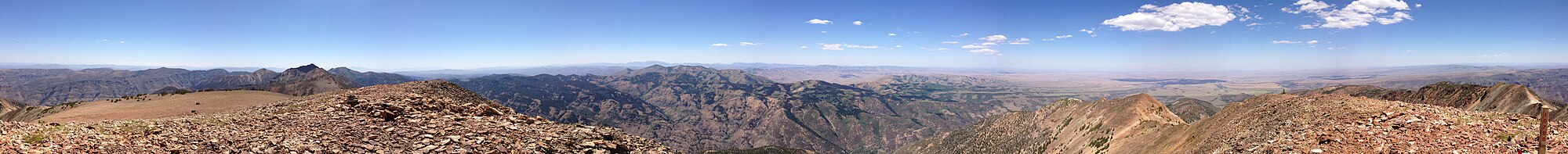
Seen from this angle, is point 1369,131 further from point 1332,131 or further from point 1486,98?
point 1486,98

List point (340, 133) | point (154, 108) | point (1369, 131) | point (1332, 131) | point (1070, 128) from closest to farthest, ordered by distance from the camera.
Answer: point (340, 133) → point (1369, 131) → point (1332, 131) → point (154, 108) → point (1070, 128)

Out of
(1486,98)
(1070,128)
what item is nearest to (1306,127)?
(1070,128)

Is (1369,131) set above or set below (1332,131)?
above

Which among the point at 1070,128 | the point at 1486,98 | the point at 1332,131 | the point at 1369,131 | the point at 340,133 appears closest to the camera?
the point at 340,133

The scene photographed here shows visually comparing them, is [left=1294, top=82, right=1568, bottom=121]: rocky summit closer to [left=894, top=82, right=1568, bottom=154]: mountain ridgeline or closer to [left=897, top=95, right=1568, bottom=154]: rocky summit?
[left=894, top=82, right=1568, bottom=154]: mountain ridgeline

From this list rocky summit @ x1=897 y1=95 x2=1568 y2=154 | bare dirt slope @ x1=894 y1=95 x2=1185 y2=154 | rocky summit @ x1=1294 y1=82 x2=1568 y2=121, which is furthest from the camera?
rocky summit @ x1=1294 y1=82 x2=1568 y2=121

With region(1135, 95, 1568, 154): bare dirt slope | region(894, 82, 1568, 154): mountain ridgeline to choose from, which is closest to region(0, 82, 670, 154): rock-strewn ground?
region(1135, 95, 1568, 154): bare dirt slope

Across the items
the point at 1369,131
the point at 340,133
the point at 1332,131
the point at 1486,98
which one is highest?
the point at 340,133
